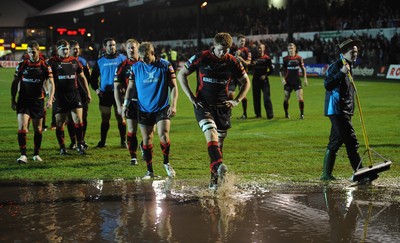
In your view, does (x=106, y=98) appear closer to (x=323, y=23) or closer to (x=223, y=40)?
(x=223, y=40)

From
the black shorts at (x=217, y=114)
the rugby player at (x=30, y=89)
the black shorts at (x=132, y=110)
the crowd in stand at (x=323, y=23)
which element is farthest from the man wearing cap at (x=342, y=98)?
the crowd in stand at (x=323, y=23)

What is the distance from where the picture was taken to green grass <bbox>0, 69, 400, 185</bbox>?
10602 millimetres

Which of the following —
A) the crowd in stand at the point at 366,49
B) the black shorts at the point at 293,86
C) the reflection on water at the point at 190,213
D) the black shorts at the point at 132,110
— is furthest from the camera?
the crowd in stand at the point at 366,49

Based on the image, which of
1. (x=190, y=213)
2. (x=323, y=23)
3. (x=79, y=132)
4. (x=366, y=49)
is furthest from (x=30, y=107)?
(x=323, y=23)

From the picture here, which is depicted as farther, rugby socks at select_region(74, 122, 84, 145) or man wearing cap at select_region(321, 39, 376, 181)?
rugby socks at select_region(74, 122, 84, 145)

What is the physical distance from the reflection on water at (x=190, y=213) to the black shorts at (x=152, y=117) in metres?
1.06

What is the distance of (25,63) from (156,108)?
313cm

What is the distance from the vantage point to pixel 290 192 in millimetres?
8867

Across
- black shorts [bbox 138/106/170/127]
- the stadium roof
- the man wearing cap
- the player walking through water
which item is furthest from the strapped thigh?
the stadium roof

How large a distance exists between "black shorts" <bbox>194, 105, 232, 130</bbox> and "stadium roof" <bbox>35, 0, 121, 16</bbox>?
177ft

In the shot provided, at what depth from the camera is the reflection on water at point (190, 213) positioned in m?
6.65

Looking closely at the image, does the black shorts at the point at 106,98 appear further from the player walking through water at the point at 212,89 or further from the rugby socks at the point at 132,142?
the player walking through water at the point at 212,89

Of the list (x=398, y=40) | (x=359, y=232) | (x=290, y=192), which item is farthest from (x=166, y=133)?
(x=398, y=40)

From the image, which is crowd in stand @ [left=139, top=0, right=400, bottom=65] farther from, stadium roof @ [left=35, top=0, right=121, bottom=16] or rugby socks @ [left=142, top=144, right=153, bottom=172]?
rugby socks @ [left=142, top=144, right=153, bottom=172]
